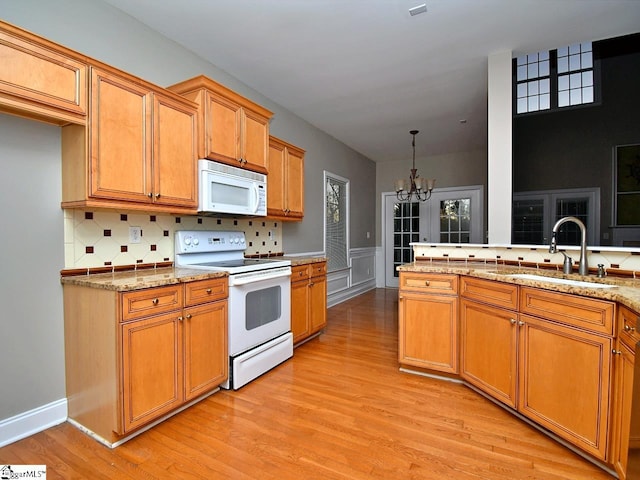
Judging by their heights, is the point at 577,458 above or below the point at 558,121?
below

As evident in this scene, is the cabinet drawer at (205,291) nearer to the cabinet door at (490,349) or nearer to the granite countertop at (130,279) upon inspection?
the granite countertop at (130,279)

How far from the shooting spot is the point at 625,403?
1.43m

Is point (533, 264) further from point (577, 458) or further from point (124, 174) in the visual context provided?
point (124, 174)

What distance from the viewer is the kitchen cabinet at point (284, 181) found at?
339 centimetres

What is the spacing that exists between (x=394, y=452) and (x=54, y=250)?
7.49ft

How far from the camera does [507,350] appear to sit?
2.07 m

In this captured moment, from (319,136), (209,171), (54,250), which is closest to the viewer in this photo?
(54,250)

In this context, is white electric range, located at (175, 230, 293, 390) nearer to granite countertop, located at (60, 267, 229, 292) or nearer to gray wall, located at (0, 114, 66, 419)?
granite countertop, located at (60, 267, 229, 292)

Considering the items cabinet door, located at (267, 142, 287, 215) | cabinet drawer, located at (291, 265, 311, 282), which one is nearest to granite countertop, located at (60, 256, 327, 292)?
cabinet drawer, located at (291, 265, 311, 282)

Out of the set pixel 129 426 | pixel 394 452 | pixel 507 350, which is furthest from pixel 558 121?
pixel 129 426

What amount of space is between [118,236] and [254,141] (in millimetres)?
1368

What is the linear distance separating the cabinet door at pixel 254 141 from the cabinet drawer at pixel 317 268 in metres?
1.15

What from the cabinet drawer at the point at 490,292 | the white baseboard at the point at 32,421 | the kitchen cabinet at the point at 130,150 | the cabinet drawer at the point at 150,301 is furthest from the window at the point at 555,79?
the white baseboard at the point at 32,421

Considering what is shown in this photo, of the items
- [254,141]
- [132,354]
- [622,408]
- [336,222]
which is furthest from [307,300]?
[622,408]
